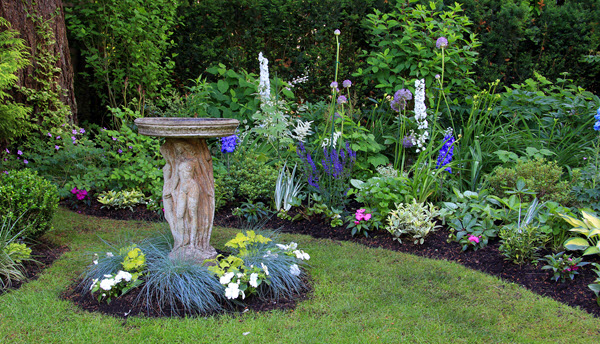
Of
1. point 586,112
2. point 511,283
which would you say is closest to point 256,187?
point 511,283

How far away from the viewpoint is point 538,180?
4473mm

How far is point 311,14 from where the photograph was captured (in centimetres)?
A: 707

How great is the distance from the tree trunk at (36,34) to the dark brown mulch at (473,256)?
5.82ft

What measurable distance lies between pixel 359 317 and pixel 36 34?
5282 mm

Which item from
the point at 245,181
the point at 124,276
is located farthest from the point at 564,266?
the point at 124,276

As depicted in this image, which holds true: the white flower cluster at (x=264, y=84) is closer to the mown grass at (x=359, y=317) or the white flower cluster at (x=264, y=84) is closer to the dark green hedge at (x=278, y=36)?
the dark green hedge at (x=278, y=36)

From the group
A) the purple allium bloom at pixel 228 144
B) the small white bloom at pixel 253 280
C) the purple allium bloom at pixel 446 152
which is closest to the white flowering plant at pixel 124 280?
the small white bloom at pixel 253 280

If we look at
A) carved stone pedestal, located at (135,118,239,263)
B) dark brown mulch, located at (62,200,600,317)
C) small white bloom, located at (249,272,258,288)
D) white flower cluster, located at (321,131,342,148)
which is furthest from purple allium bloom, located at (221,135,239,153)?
small white bloom, located at (249,272,258,288)

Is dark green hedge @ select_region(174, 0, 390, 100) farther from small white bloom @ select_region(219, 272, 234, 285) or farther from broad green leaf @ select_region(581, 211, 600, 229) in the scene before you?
small white bloom @ select_region(219, 272, 234, 285)

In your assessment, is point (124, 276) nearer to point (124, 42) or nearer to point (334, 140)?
point (334, 140)

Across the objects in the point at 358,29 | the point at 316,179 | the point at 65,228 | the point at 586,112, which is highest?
the point at 358,29

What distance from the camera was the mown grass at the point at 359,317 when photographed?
295 centimetres

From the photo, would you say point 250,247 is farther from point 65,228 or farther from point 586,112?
point 586,112

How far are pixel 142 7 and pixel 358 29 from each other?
3.24 metres
